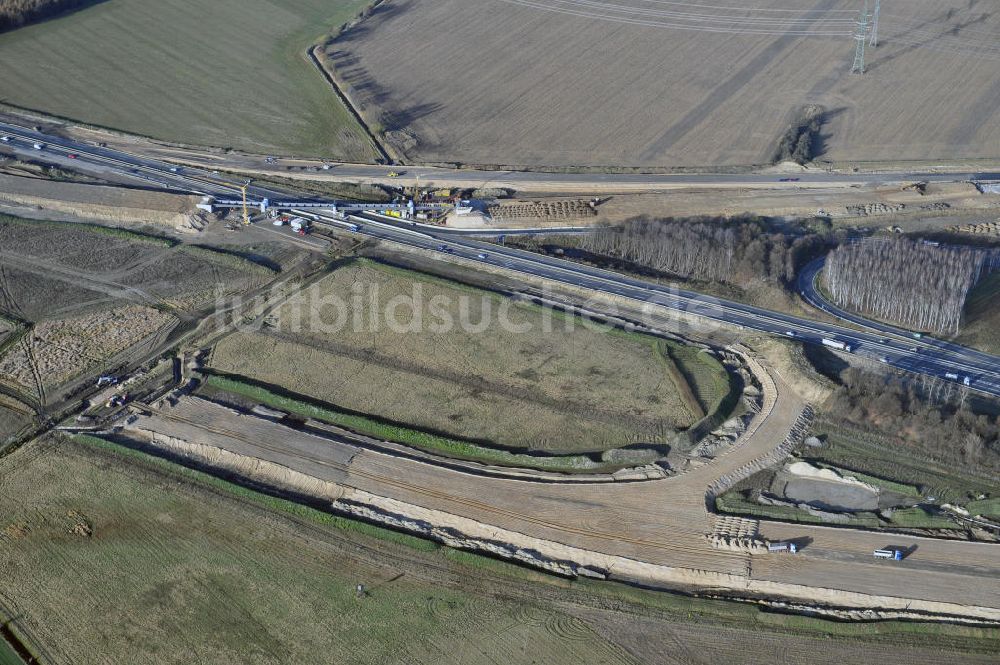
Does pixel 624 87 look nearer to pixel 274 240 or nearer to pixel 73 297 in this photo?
pixel 274 240

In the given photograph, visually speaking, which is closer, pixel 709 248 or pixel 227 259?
pixel 709 248

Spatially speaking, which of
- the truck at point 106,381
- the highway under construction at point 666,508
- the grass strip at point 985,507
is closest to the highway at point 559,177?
the highway under construction at point 666,508

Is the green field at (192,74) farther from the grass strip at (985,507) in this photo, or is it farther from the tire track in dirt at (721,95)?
the grass strip at (985,507)

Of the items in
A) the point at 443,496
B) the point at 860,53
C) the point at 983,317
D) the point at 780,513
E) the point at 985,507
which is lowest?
the point at 443,496

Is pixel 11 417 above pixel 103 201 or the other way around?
the other way around

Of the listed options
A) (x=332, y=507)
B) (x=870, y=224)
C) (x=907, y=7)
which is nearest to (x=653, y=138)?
(x=870, y=224)

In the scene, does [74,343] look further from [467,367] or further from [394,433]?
[467,367]

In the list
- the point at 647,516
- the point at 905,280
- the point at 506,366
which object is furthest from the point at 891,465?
the point at 506,366

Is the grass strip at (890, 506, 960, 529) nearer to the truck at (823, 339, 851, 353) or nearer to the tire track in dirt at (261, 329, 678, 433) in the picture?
the tire track in dirt at (261, 329, 678, 433)
